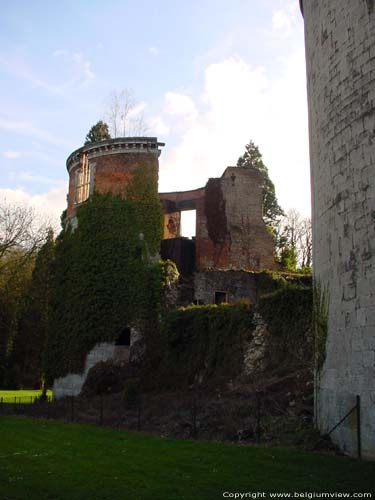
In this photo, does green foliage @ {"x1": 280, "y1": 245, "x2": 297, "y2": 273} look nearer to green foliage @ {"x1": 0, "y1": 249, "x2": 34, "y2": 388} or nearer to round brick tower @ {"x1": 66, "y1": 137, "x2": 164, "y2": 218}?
round brick tower @ {"x1": 66, "y1": 137, "x2": 164, "y2": 218}

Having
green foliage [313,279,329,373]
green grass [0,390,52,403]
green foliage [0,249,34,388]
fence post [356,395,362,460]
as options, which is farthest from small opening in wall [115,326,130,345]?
fence post [356,395,362,460]

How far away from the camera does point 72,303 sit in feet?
92.9

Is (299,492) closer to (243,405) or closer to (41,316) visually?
(243,405)

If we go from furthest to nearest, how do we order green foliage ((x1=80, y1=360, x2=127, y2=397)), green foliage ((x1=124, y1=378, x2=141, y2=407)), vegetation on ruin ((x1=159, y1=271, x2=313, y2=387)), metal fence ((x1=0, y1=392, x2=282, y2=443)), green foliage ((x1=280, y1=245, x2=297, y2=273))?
green foliage ((x1=280, y1=245, x2=297, y2=273)) < green foliage ((x1=80, y1=360, x2=127, y2=397)) < green foliage ((x1=124, y1=378, x2=141, y2=407)) < vegetation on ruin ((x1=159, y1=271, x2=313, y2=387)) < metal fence ((x1=0, y1=392, x2=282, y2=443))

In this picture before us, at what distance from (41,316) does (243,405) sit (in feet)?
91.8

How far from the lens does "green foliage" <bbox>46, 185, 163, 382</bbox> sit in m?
26.8

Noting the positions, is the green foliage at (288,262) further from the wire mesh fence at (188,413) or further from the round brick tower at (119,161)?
the wire mesh fence at (188,413)

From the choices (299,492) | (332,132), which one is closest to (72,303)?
(332,132)

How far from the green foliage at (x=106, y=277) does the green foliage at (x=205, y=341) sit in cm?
237

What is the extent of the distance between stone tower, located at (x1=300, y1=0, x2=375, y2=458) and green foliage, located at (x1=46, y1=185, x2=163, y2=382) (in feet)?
53.9

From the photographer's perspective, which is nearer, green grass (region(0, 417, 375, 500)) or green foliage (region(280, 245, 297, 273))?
green grass (region(0, 417, 375, 500))

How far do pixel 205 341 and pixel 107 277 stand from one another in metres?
7.21

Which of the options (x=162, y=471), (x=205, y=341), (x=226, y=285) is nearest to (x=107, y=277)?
(x=226, y=285)

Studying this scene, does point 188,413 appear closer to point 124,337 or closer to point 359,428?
point 359,428
